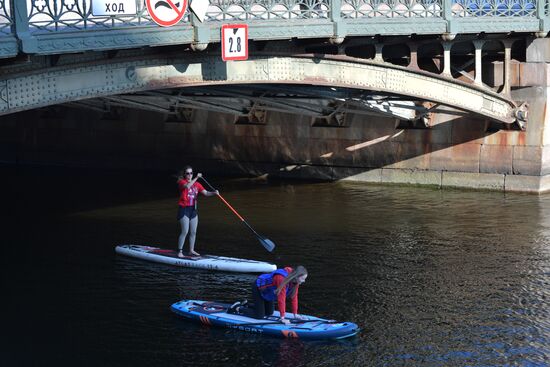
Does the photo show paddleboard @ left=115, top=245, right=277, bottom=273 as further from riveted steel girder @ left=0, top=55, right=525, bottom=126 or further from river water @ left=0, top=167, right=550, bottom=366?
riveted steel girder @ left=0, top=55, right=525, bottom=126

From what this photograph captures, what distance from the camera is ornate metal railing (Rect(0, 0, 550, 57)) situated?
63.8 feet

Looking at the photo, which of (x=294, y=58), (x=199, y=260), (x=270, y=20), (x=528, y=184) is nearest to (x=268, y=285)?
(x=199, y=260)

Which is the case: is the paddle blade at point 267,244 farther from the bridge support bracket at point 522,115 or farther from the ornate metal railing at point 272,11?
the bridge support bracket at point 522,115

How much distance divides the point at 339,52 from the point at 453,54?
6.06 metres

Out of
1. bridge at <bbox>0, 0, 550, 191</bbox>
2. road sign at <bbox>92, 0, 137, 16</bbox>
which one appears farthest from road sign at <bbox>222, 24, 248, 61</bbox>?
road sign at <bbox>92, 0, 137, 16</bbox>

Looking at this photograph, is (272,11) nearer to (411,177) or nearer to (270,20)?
(270,20)

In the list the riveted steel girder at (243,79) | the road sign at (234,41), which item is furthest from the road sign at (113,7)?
the road sign at (234,41)

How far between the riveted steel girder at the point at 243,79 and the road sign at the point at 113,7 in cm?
117

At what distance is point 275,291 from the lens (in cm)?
1828

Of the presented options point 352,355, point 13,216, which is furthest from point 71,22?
point 13,216

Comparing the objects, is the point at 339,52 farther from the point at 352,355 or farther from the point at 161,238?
the point at 352,355

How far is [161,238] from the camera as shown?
26.5 metres

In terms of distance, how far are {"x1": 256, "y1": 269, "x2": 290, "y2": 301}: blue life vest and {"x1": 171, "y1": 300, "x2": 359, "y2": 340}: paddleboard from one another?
1.40 feet

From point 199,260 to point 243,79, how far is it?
157 inches
